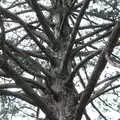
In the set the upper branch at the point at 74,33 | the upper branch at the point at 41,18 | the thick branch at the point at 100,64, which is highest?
the upper branch at the point at 41,18

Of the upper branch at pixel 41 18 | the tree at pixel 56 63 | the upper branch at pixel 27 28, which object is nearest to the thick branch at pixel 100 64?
the tree at pixel 56 63

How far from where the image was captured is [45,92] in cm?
355

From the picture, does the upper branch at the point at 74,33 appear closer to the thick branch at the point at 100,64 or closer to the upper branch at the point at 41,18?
the upper branch at the point at 41,18

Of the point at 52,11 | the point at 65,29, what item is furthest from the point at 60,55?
the point at 52,11

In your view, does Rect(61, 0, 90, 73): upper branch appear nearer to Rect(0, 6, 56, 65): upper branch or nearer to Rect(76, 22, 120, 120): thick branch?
Rect(0, 6, 56, 65): upper branch

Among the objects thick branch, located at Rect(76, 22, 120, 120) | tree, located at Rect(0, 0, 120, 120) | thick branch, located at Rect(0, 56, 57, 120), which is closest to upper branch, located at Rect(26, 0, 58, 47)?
tree, located at Rect(0, 0, 120, 120)

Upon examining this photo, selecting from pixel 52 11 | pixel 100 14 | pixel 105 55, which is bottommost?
pixel 105 55

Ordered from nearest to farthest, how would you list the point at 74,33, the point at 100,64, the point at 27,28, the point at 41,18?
the point at 100,64
the point at 74,33
the point at 27,28
the point at 41,18

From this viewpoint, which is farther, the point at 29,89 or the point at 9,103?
the point at 9,103

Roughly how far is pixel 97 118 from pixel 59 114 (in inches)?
48.4

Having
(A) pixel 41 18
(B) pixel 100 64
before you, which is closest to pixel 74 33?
(A) pixel 41 18

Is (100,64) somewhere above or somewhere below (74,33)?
below

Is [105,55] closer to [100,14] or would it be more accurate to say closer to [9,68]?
[9,68]

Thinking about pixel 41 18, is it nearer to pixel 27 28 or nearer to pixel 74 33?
pixel 27 28
